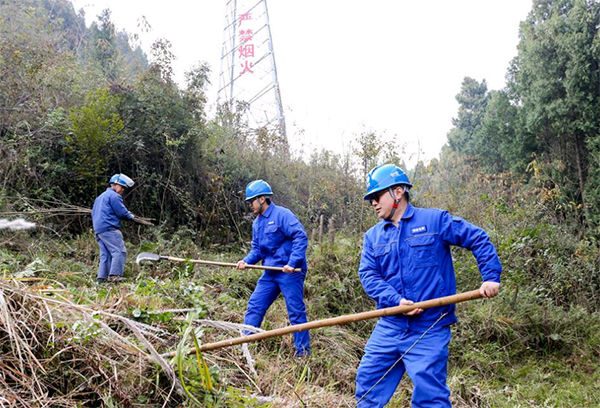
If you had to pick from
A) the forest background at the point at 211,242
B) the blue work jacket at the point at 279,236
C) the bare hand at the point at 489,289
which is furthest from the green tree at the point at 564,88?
the bare hand at the point at 489,289

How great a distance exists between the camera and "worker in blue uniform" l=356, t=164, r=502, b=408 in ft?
9.21

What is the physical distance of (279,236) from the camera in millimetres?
5102

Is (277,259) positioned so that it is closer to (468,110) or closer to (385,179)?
(385,179)

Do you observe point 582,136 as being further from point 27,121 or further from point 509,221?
point 27,121

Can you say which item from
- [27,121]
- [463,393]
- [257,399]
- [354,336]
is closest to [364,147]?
[354,336]

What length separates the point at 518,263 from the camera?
294 inches

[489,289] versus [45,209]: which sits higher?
[45,209]

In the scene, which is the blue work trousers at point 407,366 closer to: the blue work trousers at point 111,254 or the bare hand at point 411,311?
the bare hand at point 411,311

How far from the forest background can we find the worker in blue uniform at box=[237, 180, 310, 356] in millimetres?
397

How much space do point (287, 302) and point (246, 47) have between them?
36.4 feet

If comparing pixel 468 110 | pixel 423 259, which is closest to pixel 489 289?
pixel 423 259

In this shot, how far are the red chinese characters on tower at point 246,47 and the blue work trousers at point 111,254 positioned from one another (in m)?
8.40

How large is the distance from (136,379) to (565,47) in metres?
13.8

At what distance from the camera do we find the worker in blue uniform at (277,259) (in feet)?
16.1
